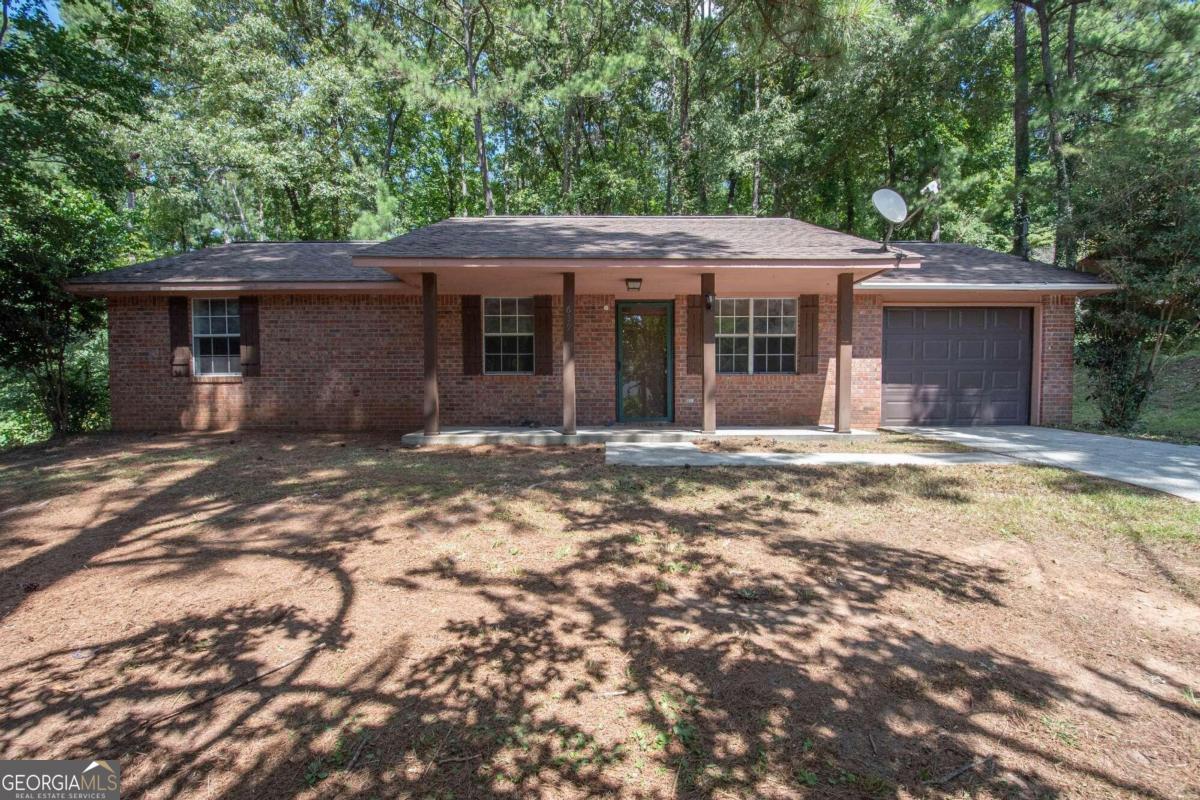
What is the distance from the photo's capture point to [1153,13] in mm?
13359

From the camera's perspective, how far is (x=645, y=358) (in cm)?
1033

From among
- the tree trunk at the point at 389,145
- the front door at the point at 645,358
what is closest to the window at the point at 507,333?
the front door at the point at 645,358

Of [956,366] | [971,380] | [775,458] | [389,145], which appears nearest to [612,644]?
[775,458]

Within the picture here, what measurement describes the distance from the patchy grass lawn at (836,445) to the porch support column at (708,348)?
0.48 meters

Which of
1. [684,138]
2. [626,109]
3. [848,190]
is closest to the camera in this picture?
[684,138]

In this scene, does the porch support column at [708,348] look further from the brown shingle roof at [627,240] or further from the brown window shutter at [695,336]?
the brown window shutter at [695,336]

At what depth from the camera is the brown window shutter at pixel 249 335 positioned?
32.6 feet

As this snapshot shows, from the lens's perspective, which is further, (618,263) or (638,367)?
(638,367)

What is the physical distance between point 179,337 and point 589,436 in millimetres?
7348

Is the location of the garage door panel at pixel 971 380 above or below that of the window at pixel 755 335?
below

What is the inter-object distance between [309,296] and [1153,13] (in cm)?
1920

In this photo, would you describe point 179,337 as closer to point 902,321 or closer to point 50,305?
point 50,305

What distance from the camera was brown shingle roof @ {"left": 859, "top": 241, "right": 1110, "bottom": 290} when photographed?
9.71m
